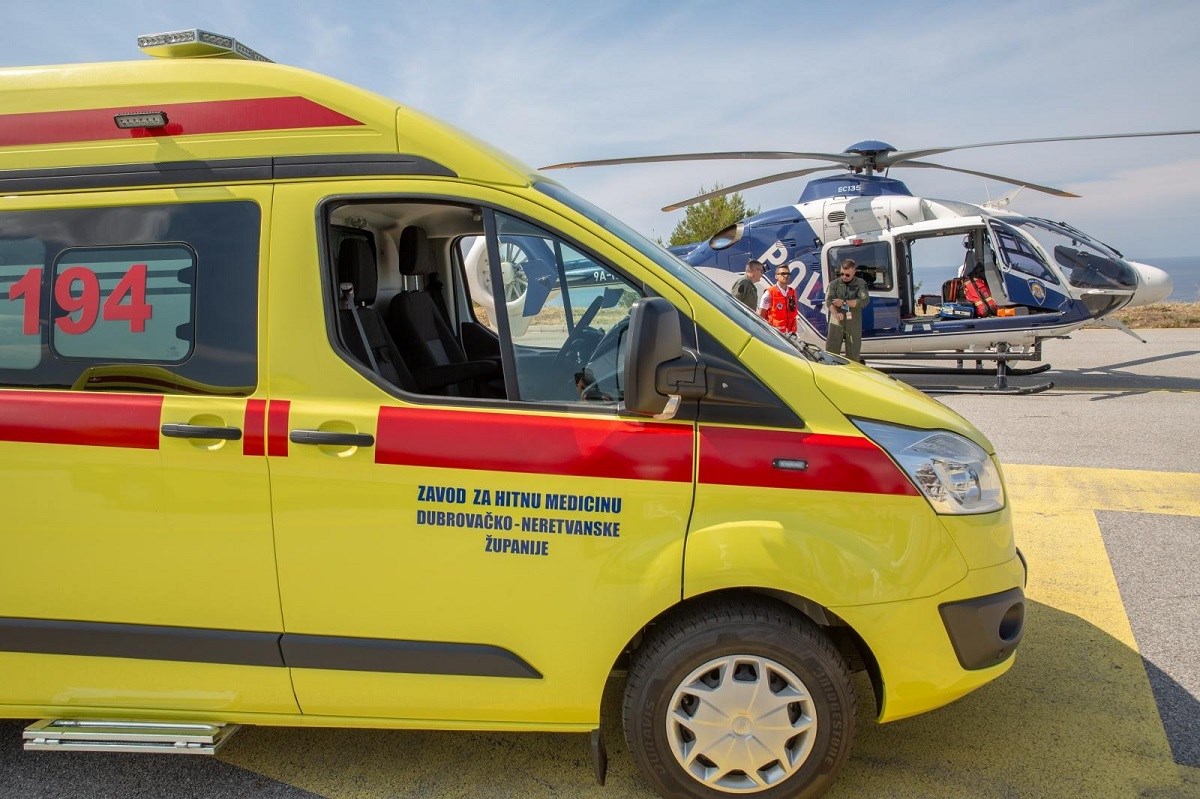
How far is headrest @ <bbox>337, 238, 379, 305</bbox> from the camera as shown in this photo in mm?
3133

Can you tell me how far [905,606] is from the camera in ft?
8.31

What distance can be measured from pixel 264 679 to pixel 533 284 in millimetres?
Result: 1636

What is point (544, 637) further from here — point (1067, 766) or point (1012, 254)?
point (1012, 254)

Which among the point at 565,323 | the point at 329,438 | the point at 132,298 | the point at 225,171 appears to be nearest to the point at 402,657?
the point at 329,438

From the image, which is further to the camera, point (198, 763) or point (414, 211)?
point (414, 211)

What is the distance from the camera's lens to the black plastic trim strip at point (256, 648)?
259cm

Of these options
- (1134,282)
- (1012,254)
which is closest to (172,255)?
(1012,254)

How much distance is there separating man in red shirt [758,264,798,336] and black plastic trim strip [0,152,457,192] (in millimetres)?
9354

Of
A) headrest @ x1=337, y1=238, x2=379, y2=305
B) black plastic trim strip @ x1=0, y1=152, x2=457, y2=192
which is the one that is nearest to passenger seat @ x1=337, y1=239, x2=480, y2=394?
headrest @ x1=337, y1=238, x2=379, y2=305

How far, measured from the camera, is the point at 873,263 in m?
12.4

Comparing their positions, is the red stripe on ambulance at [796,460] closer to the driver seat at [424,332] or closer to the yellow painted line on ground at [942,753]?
the yellow painted line on ground at [942,753]

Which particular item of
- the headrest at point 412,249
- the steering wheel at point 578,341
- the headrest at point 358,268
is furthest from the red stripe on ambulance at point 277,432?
the headrest at point 412,249

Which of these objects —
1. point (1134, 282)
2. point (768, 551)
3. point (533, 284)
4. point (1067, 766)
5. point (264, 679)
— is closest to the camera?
point (768, 551)

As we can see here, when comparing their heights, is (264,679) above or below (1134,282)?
below
